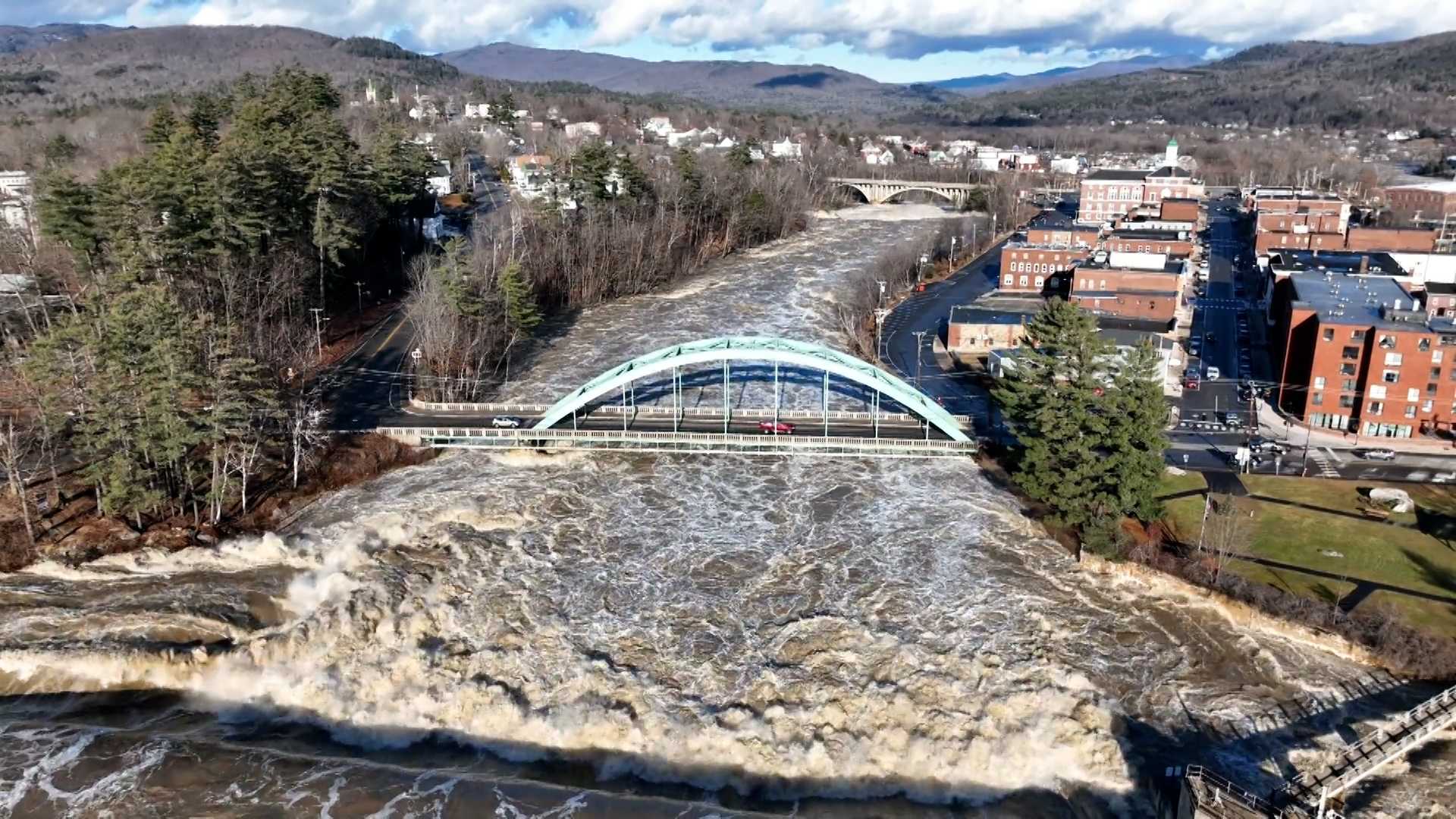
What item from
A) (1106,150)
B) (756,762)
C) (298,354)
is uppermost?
(1106,150)

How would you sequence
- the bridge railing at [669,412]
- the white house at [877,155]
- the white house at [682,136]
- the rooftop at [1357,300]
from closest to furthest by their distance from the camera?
the bridge railing at [669,412] < the rooftop at [1357,300] < the white house at [877,155] < the white house at [682,136]

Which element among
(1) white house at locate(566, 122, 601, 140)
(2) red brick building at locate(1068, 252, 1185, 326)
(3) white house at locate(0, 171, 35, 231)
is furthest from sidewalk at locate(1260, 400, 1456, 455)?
(1) white house at locate(566, 122, 601, 140)

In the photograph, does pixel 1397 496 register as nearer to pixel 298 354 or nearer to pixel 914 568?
pixel 914 568

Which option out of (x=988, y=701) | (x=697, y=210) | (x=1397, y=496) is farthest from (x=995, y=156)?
(x=988, y=701)

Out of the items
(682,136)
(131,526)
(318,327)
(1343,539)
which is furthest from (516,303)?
(682,136)

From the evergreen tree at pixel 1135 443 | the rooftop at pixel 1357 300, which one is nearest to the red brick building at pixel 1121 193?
the rooftop at pixel 1357 300

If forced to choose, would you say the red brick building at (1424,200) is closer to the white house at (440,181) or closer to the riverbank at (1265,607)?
the riverbank at (1265,607)

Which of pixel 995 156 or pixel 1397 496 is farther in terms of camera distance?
pixel 995 156

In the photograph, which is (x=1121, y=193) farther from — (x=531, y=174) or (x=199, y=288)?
(x=199, y=288)
